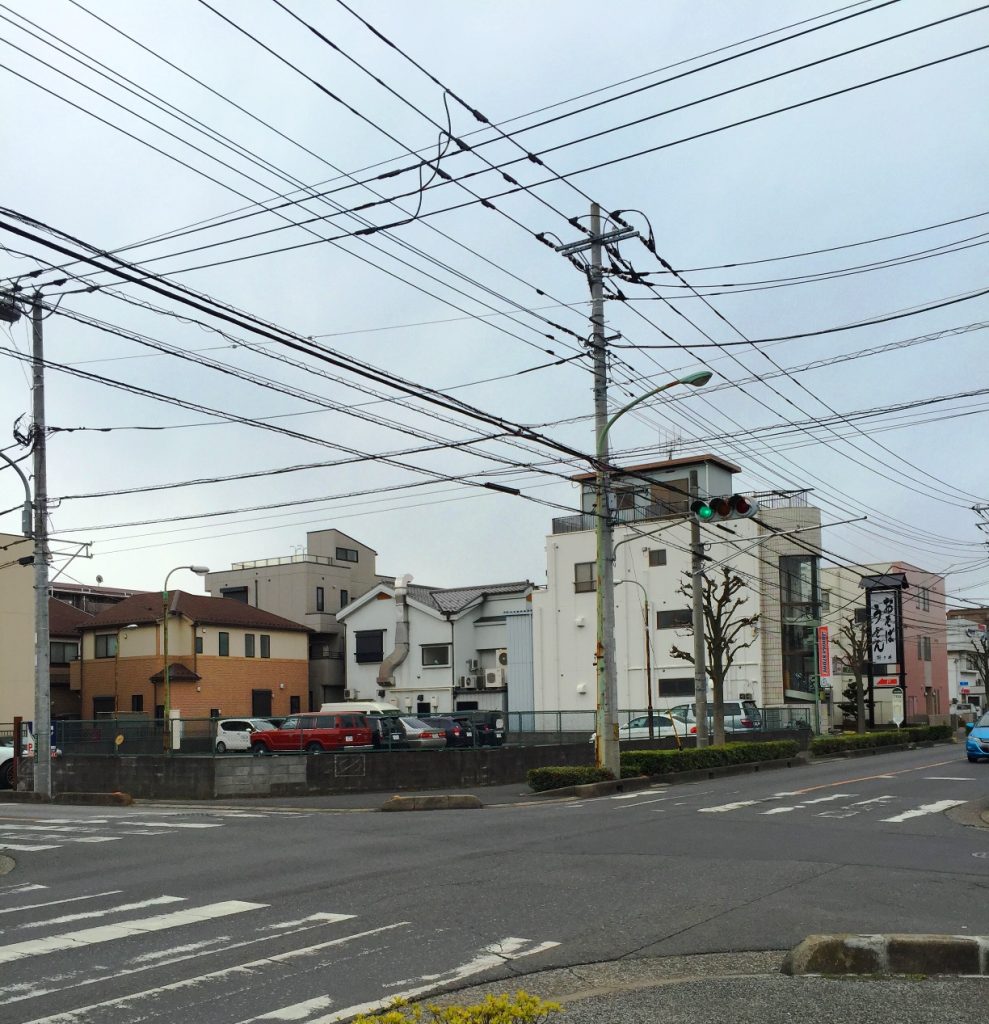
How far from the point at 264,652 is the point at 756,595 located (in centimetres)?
2712

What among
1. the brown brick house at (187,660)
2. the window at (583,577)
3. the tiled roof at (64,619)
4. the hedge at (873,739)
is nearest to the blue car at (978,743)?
the hedge at (873,739)

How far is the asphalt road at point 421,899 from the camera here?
Result: 7648 mm

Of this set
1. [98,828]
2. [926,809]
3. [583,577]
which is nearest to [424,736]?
[98,828]

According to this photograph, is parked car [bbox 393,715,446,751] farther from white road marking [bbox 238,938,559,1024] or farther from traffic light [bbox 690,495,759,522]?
white road marking [bbox 238,938,559,1024]

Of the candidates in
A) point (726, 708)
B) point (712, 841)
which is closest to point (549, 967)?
point (712, 841)

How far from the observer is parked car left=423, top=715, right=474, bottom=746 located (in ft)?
121

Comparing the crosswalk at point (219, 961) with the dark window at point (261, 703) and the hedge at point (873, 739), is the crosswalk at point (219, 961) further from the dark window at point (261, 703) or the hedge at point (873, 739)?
the dark window at point (261, 703)

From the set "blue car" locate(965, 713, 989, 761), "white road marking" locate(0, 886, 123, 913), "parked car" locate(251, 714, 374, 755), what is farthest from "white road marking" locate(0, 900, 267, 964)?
"blue car" locate(965, 713, 989, 761)

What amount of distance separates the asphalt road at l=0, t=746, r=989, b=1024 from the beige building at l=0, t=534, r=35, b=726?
30.4 m

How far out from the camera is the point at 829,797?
72.3 ft

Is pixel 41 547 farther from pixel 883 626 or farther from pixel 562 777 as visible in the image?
pixel 883 626

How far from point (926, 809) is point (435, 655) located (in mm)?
45106

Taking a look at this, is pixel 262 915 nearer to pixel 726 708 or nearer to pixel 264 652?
pixel 726 708

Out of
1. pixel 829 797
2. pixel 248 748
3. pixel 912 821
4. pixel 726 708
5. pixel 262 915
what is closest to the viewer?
pixel 262 915
